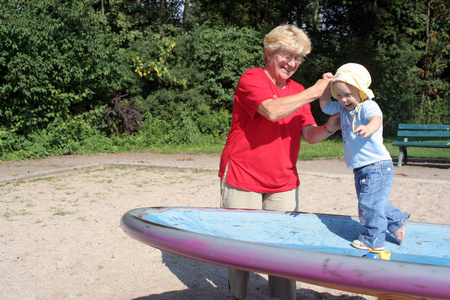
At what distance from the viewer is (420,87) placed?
21.8 m

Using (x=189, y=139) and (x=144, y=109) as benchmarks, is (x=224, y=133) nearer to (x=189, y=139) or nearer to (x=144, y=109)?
(x=189, y=139)

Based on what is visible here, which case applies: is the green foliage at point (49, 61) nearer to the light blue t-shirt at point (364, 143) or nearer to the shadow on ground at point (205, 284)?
the shadow on ground at point (205, 284)

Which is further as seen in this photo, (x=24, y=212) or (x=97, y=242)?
(x=24, y=212)

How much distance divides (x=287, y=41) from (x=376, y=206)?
3.45ft

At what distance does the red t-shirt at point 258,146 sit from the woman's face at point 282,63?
0.20 feet

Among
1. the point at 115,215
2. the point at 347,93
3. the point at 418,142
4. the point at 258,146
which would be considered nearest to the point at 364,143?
the point at 347,93

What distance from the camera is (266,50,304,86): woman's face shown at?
266 cm

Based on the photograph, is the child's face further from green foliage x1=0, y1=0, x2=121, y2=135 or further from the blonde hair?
green foliage x1=0, y1=0, x2=121, y2=135

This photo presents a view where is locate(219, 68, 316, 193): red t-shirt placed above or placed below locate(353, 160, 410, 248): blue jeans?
above

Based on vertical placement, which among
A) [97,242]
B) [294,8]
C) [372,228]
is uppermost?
[294,8]

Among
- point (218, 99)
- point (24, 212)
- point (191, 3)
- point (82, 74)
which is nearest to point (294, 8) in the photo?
point (191, 3)

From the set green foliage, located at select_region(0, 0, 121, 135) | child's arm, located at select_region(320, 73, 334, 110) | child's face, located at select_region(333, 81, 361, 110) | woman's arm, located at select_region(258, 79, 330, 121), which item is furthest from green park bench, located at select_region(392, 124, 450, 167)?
green foliage, located at select_region(0, 0, 121, 135)

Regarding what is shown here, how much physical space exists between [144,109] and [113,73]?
161cm

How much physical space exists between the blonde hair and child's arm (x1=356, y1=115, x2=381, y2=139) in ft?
1.98
